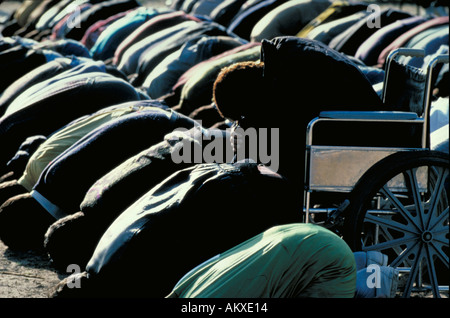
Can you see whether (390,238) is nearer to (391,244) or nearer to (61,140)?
(391,244)

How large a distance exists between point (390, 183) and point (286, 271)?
0.97m

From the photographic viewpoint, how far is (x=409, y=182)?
3414 millimetres

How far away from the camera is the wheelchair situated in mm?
3314

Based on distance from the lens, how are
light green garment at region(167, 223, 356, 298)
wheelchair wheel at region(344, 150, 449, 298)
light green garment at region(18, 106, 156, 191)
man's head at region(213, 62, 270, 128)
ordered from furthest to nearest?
light green garment at region(18, 106, 156, 191) → man's head at region(213, 62, 270, 128) → wheelchair wheel at region(344, 150, 449, 298) → light green garment at region(167, 223, 356, 298)

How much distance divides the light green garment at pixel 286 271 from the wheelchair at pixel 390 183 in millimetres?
516

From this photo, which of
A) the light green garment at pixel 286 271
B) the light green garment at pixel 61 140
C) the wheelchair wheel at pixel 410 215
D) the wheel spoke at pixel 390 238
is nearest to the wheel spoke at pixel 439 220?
the wheelchair wheel at pixel 410 215

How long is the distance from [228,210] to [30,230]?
171 centimetres

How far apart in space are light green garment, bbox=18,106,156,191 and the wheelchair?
1.65 m

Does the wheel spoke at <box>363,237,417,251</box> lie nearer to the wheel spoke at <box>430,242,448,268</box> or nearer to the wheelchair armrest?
the wheel spoke at <box>430,242,448,268</box>

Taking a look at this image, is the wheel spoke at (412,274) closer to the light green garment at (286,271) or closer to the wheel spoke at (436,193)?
the wheel spoke at (436,193)

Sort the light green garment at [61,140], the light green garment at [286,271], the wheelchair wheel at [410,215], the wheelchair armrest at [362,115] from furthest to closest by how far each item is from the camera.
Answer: the light green garment at [61,140] < the wheelchair armrest at [362,115] < the wheelchair wheel at [410,215] < the light green garment at [286,271]

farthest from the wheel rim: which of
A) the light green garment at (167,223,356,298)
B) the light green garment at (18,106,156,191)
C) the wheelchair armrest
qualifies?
the light green garment at (18,106,156,191)

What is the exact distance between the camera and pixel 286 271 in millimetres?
2775

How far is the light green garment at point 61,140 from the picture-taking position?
462 centimetres
